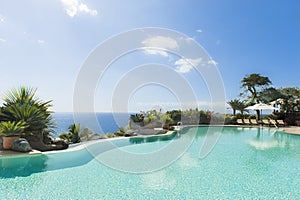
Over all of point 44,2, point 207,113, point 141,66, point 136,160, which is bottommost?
point 136,160

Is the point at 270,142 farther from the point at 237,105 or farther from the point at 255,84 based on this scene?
the point at 255,84

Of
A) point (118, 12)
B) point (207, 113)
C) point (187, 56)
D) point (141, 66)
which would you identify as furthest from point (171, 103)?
point (118, 12)

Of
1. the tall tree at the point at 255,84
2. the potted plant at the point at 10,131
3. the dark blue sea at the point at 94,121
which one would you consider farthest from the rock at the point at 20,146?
the tall tree at the point at 255,84

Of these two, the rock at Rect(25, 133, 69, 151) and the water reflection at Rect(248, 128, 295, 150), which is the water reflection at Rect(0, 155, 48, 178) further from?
the water reflection at Rect(248, 128, 295, 150)

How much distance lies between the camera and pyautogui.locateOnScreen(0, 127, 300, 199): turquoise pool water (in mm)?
4000

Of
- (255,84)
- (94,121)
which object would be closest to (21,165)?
(94,121)

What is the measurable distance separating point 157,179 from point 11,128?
5877 millimetres

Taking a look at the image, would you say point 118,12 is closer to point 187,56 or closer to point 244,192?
point 187,56

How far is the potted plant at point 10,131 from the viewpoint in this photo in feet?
22.2

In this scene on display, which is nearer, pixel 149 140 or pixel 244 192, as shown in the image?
pixel 244 192

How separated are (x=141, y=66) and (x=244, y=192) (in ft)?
36.6

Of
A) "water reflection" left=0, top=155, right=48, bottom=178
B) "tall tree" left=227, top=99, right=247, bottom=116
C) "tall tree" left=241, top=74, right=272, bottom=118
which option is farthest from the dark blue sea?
"tall tree" left=241, top=74, right=272, bottom=118

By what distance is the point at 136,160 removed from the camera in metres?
6.77

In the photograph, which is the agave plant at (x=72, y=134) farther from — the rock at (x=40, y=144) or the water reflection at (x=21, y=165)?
the water reflection at (x=21, y=165)
